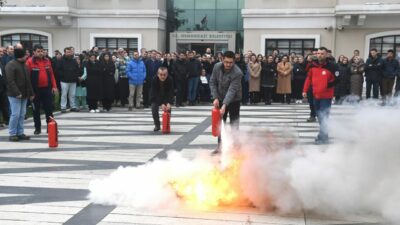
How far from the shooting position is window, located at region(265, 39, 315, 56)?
77.4 ft

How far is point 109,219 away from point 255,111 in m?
10.9

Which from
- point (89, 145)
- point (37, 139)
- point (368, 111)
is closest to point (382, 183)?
point (368, 111)

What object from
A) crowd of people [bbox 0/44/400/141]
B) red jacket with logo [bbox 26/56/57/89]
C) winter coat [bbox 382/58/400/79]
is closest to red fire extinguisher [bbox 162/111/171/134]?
crowd of people [bbox 0/44/400/141]

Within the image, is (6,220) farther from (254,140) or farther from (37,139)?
(37,139)

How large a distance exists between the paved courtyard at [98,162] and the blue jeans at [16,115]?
341mm

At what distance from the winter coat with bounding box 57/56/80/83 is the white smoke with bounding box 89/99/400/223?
9.29m

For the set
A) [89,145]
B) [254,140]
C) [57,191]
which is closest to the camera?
[254,140]

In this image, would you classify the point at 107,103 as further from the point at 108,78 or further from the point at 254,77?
the point at 254,77

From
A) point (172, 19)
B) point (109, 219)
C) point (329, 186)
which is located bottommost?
point (109, 219)

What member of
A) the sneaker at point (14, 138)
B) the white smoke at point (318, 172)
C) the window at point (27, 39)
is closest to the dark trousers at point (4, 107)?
the sneaker at point (14, 138)

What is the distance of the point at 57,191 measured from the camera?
6.54 metres

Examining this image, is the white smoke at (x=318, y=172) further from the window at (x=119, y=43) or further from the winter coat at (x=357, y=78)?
the window at (x=119, y=43)

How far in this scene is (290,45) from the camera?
23781 millimetres

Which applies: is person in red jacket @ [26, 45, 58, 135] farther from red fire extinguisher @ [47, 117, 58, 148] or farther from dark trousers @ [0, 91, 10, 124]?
dark trousers @ [0, 91, 10, 124]
